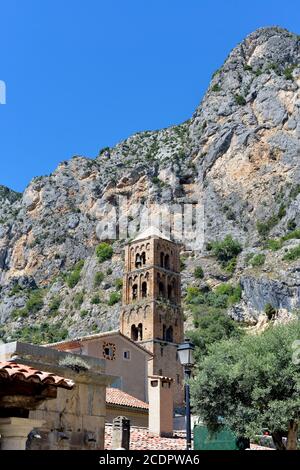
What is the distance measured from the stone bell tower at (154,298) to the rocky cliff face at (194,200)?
14483 millimetres

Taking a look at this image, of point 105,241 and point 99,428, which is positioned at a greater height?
point 105,241

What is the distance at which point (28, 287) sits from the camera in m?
108

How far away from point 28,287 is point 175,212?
2997cm

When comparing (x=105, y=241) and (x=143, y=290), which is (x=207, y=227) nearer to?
(x=105, y=241)

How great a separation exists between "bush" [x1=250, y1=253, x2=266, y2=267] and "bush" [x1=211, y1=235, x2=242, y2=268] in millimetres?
5930

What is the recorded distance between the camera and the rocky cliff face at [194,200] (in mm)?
89062

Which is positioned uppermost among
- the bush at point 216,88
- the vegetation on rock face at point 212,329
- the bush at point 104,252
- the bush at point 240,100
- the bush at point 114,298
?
the bush at point 216,88

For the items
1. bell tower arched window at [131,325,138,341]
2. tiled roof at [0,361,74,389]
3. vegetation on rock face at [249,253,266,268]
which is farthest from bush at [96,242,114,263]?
tiled roof at [0,361,74,389]

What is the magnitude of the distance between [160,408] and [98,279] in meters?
79.3

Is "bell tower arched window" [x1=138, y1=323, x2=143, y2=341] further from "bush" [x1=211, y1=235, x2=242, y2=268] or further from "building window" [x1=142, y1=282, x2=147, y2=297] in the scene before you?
"bush" [x1=211, y1=235, x2=242, y2=268]

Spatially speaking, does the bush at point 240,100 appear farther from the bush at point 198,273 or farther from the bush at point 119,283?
the bush at point 119,283

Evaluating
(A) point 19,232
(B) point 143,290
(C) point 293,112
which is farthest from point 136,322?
(A) point 19,232

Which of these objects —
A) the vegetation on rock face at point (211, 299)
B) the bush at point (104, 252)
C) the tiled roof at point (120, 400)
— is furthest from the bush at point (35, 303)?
the tiled roof at point (120, 400)

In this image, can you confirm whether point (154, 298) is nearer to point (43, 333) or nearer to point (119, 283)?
point (119, 283)
